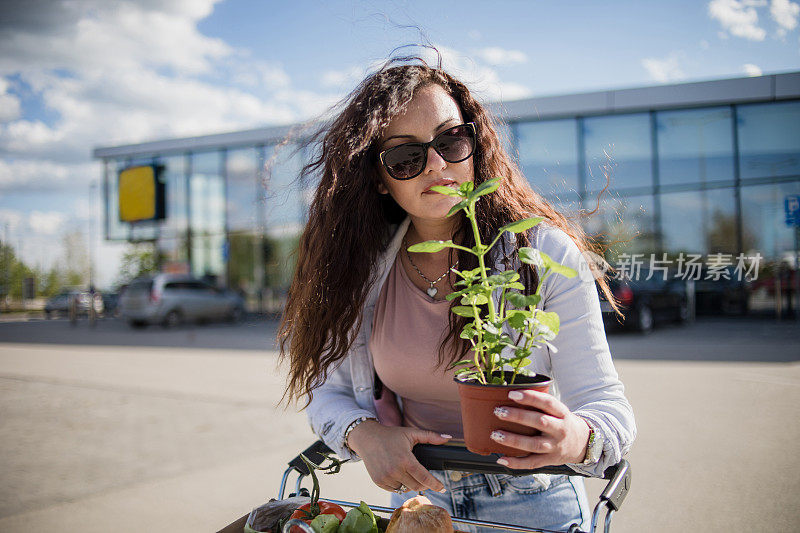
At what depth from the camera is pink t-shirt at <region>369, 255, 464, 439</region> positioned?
5.13 feet

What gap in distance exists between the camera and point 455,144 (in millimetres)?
1484

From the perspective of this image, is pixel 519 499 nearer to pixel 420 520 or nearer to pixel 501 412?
pixel 420 520

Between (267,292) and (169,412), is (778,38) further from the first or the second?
(267,292)

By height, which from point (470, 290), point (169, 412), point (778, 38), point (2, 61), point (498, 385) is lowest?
point (169, 412)

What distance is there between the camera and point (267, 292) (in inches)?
875

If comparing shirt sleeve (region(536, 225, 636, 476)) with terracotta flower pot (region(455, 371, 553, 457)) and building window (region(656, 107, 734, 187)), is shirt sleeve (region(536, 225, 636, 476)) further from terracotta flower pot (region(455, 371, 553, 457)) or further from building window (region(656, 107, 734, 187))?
building window (region(656, 107, 734, 187))

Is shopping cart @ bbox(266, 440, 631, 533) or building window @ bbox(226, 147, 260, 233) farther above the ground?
building window @ bbox(226, 147, 260, 233)

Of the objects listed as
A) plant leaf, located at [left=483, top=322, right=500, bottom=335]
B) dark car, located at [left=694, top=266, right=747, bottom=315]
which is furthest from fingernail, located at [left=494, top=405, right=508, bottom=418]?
dark car, located at [left=694, top=266, right=747, bottom=315]

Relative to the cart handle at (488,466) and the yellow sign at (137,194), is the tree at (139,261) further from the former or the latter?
the cart handle at (488,466)

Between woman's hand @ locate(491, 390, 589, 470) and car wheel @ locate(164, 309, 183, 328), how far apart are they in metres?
18.3

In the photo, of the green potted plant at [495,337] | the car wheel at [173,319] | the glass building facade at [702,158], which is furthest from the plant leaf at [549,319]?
the car wheel at [173,319]

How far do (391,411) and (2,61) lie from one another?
166 inches

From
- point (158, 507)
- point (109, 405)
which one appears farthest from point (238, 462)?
point (109, 405)

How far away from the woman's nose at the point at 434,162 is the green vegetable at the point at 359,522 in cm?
80
